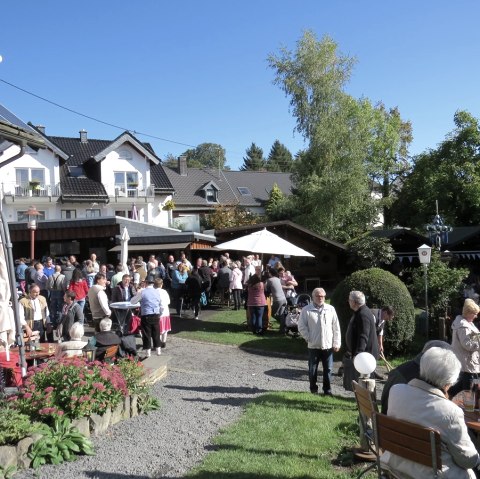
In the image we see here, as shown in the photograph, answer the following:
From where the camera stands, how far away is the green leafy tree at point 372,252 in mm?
25688

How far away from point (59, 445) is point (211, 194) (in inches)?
1715

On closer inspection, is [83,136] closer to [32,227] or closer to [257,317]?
[32,227]

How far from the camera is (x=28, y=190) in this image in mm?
36250

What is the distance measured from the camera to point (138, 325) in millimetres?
12500

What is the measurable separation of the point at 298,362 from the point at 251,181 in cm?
4322

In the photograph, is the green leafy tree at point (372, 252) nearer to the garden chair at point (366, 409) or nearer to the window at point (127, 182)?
the window at point (127, 182)

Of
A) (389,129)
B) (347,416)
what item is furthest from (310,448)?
(389,129)

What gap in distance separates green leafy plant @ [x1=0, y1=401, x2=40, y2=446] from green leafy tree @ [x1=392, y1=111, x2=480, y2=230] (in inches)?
1407

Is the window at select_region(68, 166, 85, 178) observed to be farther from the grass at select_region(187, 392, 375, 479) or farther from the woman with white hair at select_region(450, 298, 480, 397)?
the woman with white hair at select_region(450, 298, 480, 397)

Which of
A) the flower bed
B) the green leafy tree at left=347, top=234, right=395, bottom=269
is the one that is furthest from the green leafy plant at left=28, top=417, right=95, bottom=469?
the green leafy tree at left=347, top=234, right=395, bottom=269

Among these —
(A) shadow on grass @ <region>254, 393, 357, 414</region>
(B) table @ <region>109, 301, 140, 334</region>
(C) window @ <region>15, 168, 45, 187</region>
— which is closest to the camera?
(A) shadow on grass @ <region>254, 393, 357, 414</region>

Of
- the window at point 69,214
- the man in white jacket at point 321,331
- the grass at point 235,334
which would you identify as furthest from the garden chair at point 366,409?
the window at point 69,214

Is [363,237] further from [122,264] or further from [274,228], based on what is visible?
[122,264]

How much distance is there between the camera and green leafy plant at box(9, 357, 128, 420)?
5707 mm
